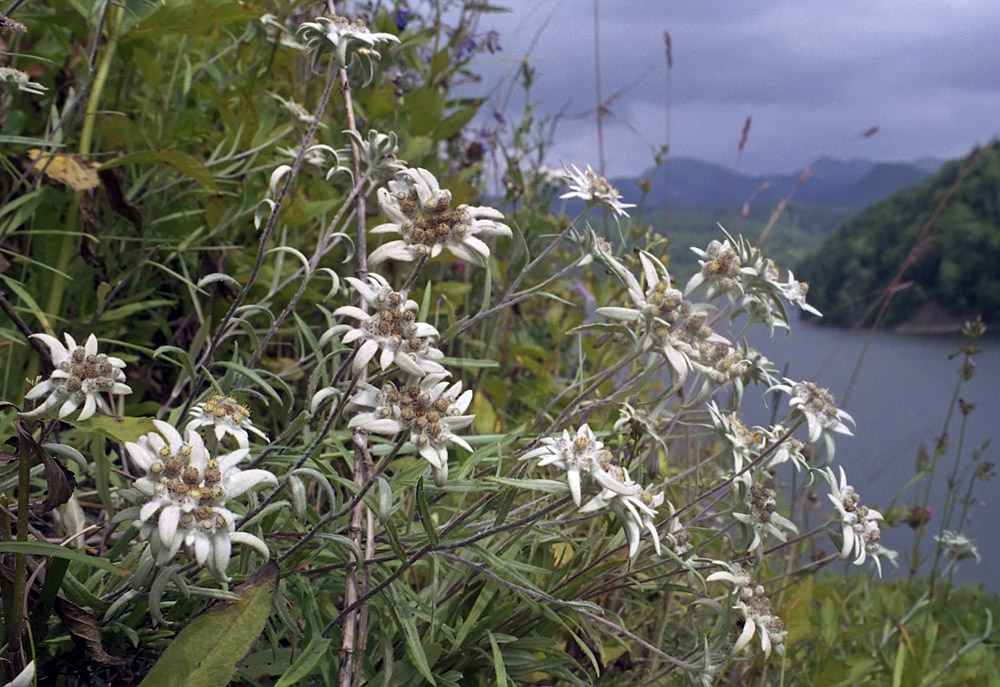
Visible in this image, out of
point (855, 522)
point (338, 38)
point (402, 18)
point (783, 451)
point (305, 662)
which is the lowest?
point (305, 662)

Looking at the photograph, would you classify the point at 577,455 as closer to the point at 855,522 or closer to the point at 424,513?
the point at 424,513

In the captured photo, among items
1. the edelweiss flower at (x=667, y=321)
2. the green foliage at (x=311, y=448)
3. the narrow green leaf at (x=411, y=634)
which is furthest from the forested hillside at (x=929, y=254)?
the narrow green leaf at (x=411, y=634)

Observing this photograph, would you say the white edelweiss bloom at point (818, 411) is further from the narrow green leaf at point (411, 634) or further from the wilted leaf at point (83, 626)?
the wilted leaf at point (83, 626)

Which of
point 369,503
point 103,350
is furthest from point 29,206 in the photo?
point 369,503

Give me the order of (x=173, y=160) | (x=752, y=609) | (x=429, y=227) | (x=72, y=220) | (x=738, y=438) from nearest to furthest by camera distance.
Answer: (x=429, y=227) → (x=752, y=609) → (x=738, y=438) → (x=173, y=160) → (x=72, y=220)

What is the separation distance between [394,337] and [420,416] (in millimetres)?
108

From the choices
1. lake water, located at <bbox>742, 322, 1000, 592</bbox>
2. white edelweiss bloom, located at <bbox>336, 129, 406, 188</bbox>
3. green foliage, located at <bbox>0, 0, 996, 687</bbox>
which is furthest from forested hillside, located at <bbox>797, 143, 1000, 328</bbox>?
white edelweiss bloom, located at <bbox>336, 129, 406, 188</bbox>

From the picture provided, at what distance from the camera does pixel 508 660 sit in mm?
1282

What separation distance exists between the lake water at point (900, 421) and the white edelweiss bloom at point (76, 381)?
2572 mm

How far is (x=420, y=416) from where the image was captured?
93 centimetres

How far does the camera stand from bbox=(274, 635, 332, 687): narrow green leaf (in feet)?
3.20

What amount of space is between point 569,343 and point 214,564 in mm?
3070

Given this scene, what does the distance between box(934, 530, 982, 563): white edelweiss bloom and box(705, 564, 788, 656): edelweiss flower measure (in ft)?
5.81

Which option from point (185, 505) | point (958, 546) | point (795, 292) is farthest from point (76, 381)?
point (958, 546)
